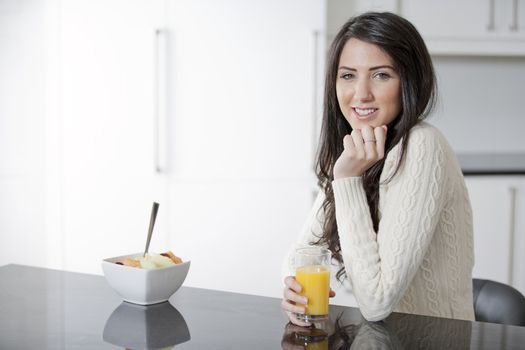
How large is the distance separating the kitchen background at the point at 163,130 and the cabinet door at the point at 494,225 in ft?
3.01

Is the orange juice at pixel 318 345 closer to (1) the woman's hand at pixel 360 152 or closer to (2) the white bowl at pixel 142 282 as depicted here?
(2) the white bowl at pixel 142 282

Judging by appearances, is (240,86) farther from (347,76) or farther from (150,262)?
(150,262)

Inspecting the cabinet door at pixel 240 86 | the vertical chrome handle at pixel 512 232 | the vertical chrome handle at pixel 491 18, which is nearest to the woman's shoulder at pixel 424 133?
the cabinet door at pixel 240 86

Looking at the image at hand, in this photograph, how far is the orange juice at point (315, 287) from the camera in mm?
1146

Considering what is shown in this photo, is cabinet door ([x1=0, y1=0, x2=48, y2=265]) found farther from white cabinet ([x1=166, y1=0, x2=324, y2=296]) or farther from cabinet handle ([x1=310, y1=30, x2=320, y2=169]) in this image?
cabinet handle ([x1=310, y1=30, x2=320, y2=169])

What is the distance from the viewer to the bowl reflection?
40.4 inches

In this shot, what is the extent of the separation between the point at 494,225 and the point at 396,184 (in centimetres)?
219

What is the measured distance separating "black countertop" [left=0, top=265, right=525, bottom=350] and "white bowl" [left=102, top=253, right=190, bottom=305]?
0.06 ft

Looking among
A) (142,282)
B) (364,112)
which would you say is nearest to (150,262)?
(142,282)

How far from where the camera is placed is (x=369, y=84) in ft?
5.04

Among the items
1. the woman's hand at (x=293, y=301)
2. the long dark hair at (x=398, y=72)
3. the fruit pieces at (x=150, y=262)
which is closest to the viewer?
the woman's hand at (x=293, y=301)

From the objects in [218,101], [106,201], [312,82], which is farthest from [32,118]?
[312,82]

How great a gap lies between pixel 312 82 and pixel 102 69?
1.00 meters

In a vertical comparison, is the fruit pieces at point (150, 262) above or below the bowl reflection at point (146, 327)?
above
